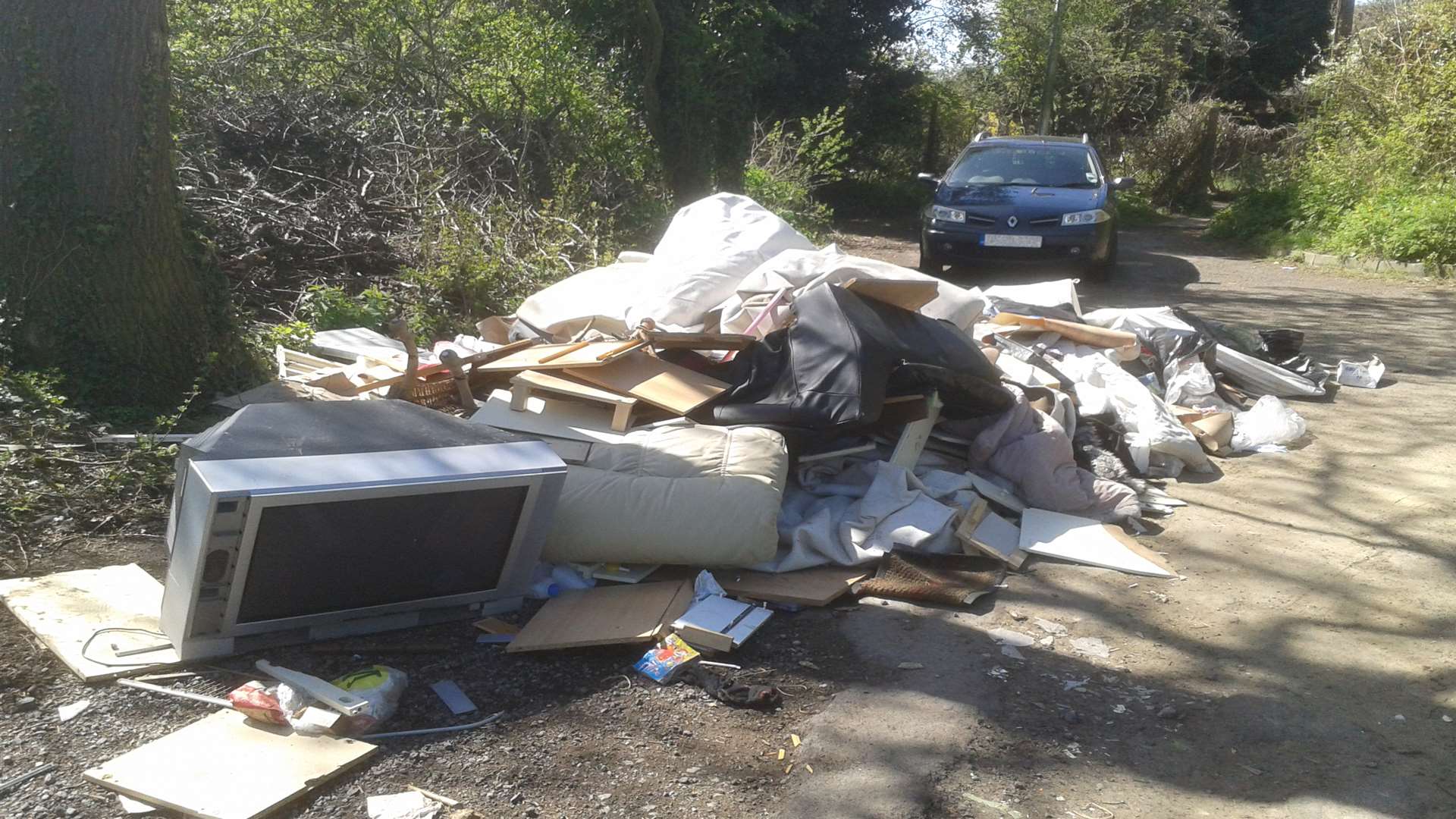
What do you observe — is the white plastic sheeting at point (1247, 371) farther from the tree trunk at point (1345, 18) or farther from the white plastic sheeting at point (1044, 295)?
the tree trunk at point (1345, 18)

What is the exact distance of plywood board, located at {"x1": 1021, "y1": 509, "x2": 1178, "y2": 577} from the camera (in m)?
4.22

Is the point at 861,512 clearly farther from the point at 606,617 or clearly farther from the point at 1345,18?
the point at 1345,18

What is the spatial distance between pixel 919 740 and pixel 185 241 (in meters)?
4.01

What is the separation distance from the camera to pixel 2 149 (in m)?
4.54

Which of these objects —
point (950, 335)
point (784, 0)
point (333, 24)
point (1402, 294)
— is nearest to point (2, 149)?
point (950, 335)

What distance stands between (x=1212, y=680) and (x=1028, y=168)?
808cm

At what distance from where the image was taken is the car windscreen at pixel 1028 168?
1044 cm

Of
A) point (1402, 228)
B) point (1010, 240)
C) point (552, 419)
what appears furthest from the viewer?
point (1402, 228)

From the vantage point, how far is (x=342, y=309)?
255 inches

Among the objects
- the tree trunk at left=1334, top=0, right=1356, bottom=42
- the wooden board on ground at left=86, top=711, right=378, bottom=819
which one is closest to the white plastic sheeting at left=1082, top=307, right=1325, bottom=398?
the wooden board on ground at left=86, top=711, right=378, bottom=819

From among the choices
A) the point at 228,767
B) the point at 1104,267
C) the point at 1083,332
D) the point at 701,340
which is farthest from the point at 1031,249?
the point at 228,767

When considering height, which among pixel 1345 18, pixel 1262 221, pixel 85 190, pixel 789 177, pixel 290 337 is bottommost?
pixel 290 337

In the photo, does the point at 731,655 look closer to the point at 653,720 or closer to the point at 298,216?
the point at 653,720

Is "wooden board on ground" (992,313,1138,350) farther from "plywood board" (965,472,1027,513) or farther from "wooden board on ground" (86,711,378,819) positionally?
"wooden board on ground" (86,711,378,819)
